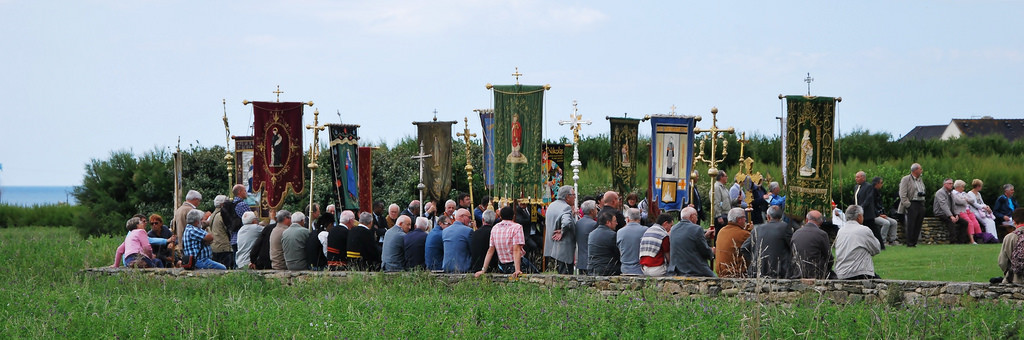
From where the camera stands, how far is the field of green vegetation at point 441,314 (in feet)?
37.2

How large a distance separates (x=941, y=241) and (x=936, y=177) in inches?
207

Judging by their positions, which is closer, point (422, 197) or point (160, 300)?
point (160, 300)

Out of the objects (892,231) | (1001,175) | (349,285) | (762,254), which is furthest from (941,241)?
(349,285)

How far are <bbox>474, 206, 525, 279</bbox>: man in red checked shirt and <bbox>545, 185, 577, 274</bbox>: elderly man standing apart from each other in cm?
60

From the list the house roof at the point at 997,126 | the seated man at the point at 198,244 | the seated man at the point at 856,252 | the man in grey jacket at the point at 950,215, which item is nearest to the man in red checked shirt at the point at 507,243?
the seated man at the point at 856,252

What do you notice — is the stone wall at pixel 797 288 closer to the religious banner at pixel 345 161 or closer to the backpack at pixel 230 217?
the backpack at pixel 230 217

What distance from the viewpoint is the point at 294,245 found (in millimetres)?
16891

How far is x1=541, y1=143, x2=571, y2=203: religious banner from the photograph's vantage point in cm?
2047

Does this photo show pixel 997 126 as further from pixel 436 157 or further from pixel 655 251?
pixel 655 251

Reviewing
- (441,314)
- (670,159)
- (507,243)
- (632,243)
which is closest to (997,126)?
(670,159)

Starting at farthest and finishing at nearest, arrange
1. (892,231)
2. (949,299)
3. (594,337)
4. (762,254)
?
(892,231) → (762,254) → (949,299) → (594,337)

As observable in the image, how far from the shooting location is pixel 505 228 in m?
15.2

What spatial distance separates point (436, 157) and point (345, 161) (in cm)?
211

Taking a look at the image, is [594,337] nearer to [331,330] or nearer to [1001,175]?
[331,330]
